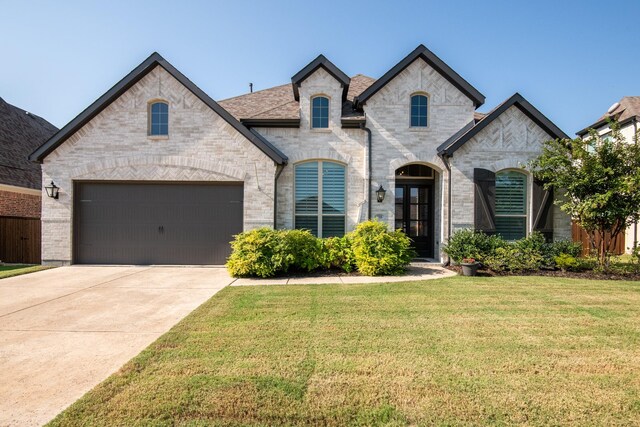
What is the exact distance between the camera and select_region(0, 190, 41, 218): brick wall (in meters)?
13.4

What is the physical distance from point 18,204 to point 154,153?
28.3 ft

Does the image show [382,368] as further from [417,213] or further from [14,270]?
[14,270]

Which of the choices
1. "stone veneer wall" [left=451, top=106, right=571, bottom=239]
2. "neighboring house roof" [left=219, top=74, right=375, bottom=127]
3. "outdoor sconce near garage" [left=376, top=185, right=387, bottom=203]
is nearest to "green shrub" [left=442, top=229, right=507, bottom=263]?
"stone veneer wall" [left=451, top=106, right=571, bottom=239]

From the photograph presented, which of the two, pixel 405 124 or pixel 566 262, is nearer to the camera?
pixel 566 262

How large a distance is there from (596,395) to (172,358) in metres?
4.17

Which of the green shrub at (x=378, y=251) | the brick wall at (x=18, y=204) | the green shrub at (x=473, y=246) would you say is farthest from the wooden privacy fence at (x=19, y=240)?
the green shrub at (x=473, y=246)

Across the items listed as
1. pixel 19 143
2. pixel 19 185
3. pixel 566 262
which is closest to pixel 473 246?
pixel 566 262

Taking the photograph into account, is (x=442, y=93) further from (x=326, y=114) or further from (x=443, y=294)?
(x=443, y=294)

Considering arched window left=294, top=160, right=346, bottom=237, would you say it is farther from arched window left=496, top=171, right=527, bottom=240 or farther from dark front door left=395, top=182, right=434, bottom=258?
arched window left=496, top=171, right=527, bottom=240

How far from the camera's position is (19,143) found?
51.6 feet

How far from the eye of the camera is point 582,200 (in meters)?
9.21

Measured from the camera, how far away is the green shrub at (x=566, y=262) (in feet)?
30.2

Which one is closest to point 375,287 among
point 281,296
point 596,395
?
point 281,296

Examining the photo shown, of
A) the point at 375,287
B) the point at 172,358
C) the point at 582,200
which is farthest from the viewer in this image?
the point at 582,200
